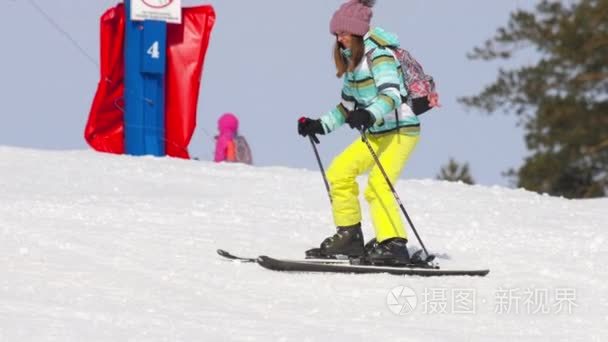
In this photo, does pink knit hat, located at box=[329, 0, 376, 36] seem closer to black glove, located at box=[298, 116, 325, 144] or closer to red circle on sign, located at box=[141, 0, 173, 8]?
black glove, located at box=[298, 116, 325, 144]

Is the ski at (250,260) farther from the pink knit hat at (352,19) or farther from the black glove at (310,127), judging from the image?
the pink knit hat at (352,19)

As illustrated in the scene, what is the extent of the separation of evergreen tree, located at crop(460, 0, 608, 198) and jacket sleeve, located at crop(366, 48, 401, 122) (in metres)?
21.8

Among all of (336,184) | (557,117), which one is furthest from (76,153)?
(557,117)

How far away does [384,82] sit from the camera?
8539mm

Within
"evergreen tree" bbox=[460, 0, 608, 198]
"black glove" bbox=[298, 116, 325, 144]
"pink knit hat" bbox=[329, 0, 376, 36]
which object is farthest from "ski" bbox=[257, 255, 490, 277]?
"evergreen tree" bbox=[460, 0, 608, 198]

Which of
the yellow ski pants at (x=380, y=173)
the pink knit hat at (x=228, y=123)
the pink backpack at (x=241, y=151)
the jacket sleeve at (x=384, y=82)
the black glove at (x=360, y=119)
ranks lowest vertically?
the yellow ski pants at (x=380, y=173)

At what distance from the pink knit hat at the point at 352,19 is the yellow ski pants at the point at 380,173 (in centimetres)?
70

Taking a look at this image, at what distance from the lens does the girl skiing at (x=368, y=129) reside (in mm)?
8586

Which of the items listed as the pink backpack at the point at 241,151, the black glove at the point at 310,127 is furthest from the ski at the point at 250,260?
the pink backpack at the point at 241,151

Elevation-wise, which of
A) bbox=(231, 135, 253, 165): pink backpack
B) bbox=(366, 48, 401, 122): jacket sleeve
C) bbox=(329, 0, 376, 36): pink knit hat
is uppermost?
bbox=(231, 135, 253, 165): pink backpack

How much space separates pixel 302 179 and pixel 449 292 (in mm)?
6178

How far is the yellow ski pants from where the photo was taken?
8.80 m

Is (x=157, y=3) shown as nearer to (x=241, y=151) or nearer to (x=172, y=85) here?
(x=172, y=85)

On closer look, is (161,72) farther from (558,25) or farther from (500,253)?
(558,25)
